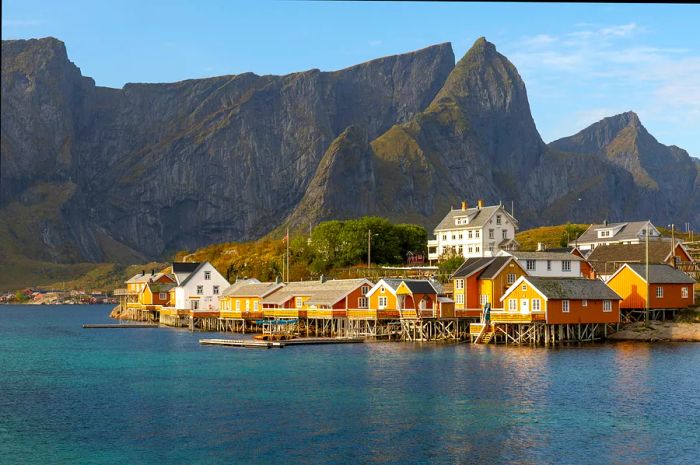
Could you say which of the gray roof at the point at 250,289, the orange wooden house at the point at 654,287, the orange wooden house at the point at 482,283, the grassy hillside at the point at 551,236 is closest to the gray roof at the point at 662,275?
the orange wooden house at the point at 654,287

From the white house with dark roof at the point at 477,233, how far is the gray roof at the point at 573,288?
1943 inches

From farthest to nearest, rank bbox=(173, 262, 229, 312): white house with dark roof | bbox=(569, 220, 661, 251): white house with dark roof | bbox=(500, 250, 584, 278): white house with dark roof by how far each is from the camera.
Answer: bbox=(569, 220, 661, 251): white house with dark roof → bbox=(173, 262, 229, 312): white house with dark roof → bbox=(500, 250, 584, 278): white house with dark roof

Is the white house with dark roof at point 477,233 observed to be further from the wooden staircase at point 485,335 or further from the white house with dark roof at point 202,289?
the wooden staircase at point 485,335

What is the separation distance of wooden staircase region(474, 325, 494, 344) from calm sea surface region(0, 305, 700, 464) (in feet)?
13.0

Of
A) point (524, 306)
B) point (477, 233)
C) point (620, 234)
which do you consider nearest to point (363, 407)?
point (524, 306)

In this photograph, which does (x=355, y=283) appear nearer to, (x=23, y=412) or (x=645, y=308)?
(x=645, y=308)

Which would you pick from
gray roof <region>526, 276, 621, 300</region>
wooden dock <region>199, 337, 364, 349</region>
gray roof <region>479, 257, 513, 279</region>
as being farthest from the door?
wooden dock <region>199, 337, 364, 349</region>

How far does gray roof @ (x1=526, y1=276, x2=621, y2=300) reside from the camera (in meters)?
79.9

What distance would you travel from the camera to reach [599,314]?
273 ft

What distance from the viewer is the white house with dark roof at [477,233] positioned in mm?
138625

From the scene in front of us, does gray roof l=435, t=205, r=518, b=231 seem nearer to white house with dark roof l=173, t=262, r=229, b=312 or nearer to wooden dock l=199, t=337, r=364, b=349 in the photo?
white house with dark roof l=173, t=262, r=229, b=312

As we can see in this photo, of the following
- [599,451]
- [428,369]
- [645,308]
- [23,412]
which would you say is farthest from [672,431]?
[645,308]

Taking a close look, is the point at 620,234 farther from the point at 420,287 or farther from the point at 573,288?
the point at 573,288

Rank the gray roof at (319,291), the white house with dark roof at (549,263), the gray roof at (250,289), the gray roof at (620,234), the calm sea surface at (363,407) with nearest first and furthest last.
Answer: the calm sea surface at (363,407) → the white house with dark roof at (549,263) → the gray roof at (319,291) → the gray roof at (250,289) → the gray roof at (620,234)
